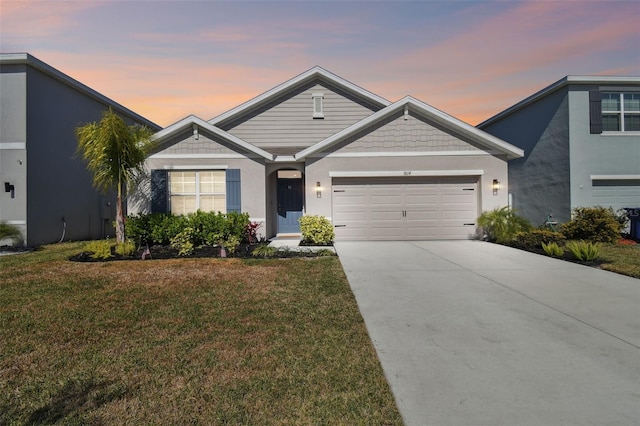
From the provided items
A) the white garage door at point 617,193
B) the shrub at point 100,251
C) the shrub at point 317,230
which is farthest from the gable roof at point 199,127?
the white garage door at point 617,193

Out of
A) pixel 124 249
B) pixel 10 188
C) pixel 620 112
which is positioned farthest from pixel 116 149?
pixel 620 112

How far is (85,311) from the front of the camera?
5.09 m

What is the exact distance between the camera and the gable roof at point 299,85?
Result: 1445 cm

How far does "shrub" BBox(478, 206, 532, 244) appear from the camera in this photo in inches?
444

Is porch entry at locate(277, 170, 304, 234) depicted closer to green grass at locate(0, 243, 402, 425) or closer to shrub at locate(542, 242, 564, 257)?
green grass at locate(0, 243, 402, 425)

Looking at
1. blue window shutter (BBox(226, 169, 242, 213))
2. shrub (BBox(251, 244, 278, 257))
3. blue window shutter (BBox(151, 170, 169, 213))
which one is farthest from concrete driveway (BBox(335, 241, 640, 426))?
blue window shutter (BBox(151, 170, 169, 213))

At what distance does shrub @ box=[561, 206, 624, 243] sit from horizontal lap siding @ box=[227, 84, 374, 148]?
886 cm

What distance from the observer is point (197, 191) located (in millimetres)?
11836

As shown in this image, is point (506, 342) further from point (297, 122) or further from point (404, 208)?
point (297, 122)

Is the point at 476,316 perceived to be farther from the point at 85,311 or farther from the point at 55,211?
the point at 55,211

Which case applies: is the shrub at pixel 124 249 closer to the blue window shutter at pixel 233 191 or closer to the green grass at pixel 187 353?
the green grass at pixel 187 353

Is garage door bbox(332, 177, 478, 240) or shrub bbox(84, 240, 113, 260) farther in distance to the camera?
garage door bbox(332, 177, 478, 240)

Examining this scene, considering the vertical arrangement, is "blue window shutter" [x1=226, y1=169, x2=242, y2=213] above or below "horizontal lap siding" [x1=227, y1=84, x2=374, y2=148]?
below

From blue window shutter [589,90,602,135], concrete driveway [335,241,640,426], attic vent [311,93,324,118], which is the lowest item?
concrete driveway [335,241,640,426]
